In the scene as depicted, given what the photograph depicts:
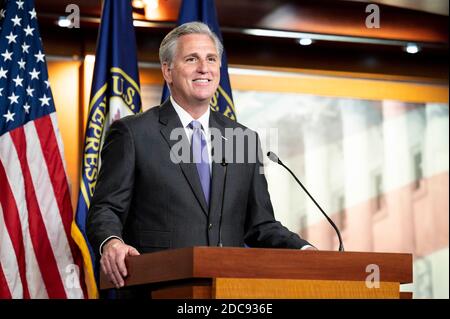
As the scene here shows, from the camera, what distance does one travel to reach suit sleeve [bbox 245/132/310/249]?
129 inches

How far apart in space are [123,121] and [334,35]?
10.5ft

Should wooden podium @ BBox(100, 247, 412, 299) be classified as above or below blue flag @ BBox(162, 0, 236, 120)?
below

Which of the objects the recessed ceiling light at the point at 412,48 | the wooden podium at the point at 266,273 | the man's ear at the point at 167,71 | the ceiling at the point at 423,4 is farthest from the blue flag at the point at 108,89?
the wooden podium at the point at 266,273

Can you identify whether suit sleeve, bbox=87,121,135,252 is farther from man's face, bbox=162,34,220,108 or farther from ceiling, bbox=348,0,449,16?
ceiling, bbox=348,0,449,16

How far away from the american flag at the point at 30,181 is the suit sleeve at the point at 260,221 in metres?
1.91

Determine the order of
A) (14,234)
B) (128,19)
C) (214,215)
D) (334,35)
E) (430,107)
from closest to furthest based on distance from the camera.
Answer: (214,215), (14,234), (128,19), (334,35), (430,107)

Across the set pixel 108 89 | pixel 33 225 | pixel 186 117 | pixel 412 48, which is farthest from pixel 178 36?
pixel 412 48

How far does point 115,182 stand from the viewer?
3.12 meters

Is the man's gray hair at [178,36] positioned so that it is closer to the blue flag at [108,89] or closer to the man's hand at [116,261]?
the man's hand at [116,261]

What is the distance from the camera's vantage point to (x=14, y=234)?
16.1 ft

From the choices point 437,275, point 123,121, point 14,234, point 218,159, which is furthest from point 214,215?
point 437,275

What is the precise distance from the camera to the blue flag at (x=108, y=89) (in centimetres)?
501

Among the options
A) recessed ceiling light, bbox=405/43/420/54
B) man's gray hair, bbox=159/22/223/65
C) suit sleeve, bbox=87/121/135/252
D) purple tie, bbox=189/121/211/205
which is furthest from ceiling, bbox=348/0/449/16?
suit sleeve, bbox=87/121/135/252

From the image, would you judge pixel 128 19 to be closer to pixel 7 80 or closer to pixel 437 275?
pixel 7 80
